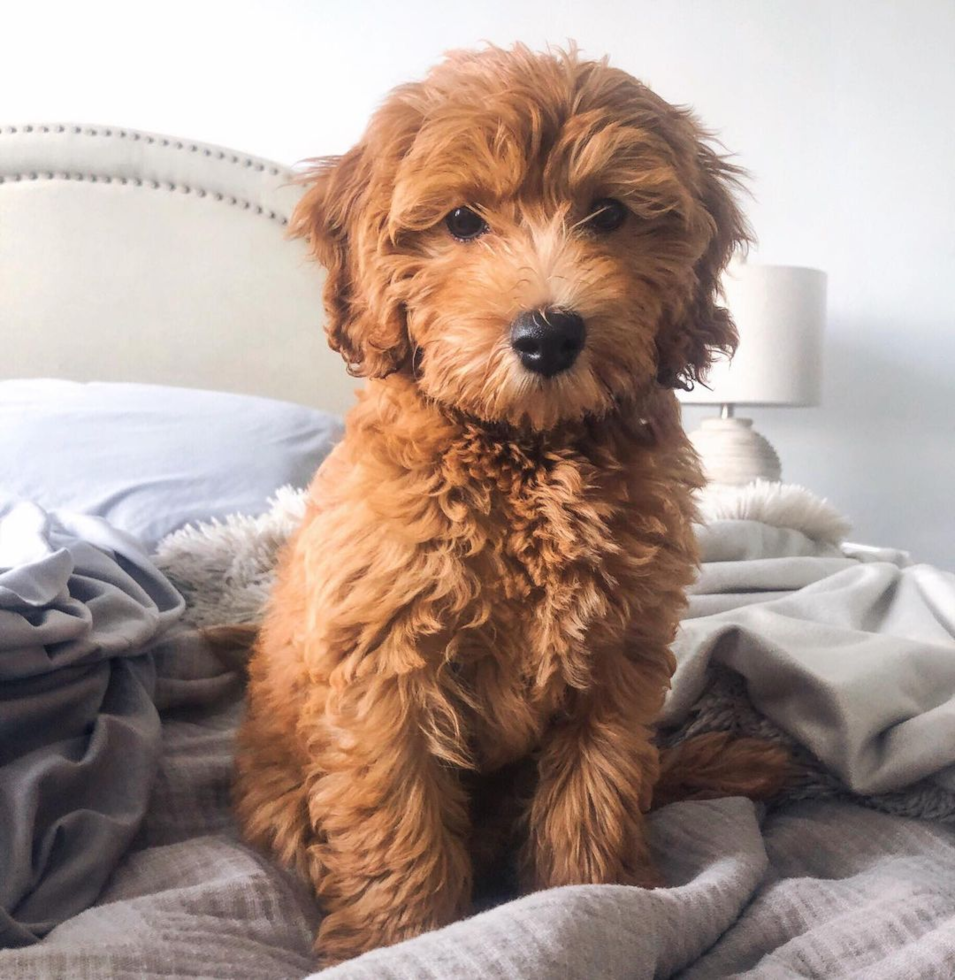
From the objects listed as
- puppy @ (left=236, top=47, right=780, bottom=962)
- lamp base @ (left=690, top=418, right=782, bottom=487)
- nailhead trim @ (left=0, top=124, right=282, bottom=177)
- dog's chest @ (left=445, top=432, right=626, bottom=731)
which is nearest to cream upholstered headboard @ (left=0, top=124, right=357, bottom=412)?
nailhead trim @ (left=0, top=124, right=282, bottom=177)

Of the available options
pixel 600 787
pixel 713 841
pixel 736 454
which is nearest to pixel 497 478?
pixel 600 787

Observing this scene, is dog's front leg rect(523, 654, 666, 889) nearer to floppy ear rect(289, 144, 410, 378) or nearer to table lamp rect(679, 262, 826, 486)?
floppy ear rect(289, 144, 410, 378)

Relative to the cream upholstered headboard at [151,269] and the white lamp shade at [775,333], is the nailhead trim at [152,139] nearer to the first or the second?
the cream upholstered headboard at [151,269]

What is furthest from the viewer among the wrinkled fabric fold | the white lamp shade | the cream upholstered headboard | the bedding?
the white lamp shade

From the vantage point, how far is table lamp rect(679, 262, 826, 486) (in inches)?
114

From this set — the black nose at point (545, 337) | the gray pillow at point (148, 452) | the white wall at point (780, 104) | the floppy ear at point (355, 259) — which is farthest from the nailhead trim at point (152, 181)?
the black nose at point (545, 337)

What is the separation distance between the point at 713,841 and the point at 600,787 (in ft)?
0.51

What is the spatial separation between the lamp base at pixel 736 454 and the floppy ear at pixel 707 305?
1809 millimetres

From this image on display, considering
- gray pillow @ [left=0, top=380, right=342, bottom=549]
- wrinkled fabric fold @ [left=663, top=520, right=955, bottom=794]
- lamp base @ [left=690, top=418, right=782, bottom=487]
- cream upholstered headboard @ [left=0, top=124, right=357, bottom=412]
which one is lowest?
lamp base @ [left=690, top=418, right=782, bottom=487]

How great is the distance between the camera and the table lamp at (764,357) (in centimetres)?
290

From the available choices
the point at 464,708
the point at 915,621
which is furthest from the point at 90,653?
the point at 915,621

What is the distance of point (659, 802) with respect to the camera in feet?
4.20

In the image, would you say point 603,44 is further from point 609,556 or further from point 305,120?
point 609,556

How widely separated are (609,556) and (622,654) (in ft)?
0.42
